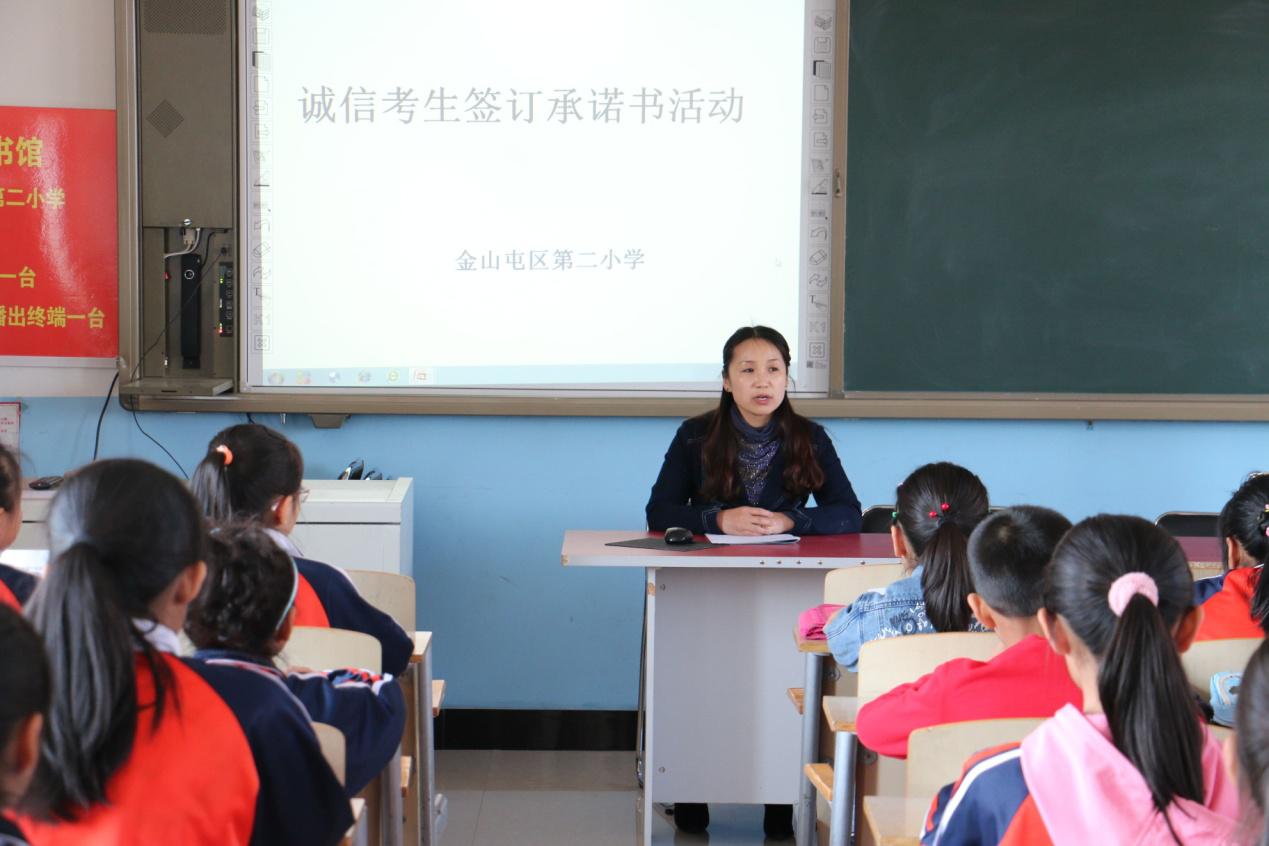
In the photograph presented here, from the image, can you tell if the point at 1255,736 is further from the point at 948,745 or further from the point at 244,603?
the point at 244,603

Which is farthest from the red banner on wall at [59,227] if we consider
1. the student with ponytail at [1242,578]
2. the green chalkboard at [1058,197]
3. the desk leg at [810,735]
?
the student with ponytail at [1242,578]

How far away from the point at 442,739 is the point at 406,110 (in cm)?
204

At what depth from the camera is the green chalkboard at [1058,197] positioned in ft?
13.1

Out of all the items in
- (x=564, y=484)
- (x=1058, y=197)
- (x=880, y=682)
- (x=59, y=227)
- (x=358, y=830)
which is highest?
(x=1058, y=197)

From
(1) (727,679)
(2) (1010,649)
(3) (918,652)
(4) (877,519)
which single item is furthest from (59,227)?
(2) (1010,649)

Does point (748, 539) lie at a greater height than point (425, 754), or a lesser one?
greater

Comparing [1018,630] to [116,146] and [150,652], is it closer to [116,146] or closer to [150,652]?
[150,652]

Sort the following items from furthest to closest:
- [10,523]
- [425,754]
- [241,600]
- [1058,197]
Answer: [1058,197] → [425,754] → [10,523] → [241,600]

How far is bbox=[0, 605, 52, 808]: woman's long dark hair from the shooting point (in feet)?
2.94

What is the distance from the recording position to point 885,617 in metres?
2.28

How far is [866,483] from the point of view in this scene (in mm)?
4129

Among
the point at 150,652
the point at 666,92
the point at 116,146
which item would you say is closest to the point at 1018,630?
the point at 150,652

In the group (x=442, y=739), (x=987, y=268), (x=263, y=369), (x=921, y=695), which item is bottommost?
(x=442, y=739)

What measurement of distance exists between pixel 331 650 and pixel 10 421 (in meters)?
2.56
